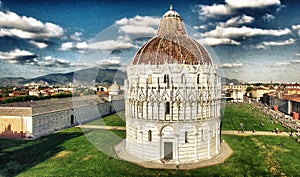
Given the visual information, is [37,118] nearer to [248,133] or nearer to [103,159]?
[103,159]

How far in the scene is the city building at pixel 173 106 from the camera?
29.0m

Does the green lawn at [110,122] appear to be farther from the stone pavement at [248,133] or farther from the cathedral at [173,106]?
the cathedral at [173,106]

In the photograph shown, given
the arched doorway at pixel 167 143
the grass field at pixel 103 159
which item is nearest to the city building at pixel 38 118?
the grass field at pixel 103 159

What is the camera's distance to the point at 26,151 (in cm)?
3303

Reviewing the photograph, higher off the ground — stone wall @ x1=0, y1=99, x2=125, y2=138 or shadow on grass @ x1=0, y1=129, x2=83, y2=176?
stone wall @ x1=0, y1=99, x2=125, y2=138

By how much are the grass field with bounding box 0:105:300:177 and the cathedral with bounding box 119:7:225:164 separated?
10.0ft

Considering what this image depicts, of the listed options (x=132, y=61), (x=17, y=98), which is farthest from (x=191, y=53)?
(x=17, y=98)

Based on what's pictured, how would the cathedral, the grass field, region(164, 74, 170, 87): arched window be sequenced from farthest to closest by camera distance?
region(164, 74, 170, 87): arched window < the cathedral < the grass field

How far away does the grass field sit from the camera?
25688mm

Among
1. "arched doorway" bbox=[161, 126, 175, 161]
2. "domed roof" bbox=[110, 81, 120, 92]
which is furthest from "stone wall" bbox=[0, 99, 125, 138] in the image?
"domed roof" bbox=[110, 81, 120, 92]

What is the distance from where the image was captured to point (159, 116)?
29.2m

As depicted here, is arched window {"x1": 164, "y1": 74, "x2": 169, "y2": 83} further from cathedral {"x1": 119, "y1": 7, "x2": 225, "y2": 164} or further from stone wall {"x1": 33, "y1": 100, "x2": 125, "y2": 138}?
stone wall {"x1": 33, "y1": 100, "x2": 125, "y2": 138}

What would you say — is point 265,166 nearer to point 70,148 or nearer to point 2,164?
point 70,148

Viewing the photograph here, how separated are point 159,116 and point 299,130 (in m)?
33.4
